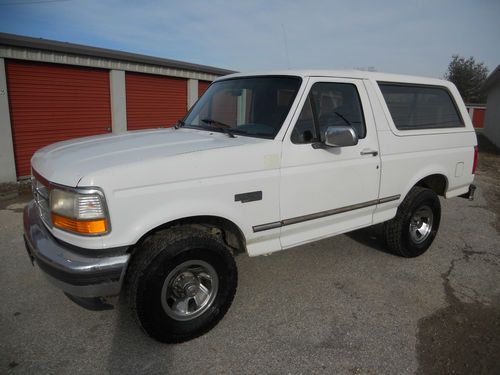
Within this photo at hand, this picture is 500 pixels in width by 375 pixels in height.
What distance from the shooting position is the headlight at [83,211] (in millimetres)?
2361

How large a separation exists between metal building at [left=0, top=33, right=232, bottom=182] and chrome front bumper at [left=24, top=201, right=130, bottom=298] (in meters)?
6.77

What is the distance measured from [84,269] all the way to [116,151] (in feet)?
2.89

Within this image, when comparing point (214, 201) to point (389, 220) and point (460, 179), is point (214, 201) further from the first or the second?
point (460, 179)

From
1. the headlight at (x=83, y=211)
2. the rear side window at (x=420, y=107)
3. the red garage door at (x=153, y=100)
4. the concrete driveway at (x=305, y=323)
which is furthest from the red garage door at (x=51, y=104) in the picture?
the rear side window at (x=420, y=107)

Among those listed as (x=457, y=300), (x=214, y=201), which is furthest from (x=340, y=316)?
(x=214, y=201)

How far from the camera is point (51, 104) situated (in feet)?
29.9

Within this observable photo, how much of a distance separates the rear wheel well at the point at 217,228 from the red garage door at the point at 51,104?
24.4 ft

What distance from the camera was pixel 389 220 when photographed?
4352 millimetres

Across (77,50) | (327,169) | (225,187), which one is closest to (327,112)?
(327,169)

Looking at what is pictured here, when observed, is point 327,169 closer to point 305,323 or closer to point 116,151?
point 305,323

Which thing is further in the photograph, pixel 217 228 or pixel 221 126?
pixel 221 126

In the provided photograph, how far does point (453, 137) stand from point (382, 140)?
1.32 metres

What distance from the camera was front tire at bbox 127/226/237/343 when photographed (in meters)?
2.59

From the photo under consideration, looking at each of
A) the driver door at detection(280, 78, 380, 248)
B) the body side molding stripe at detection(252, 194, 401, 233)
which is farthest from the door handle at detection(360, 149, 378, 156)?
the body side molding stripe at detection(252, 194, 401, 233)
